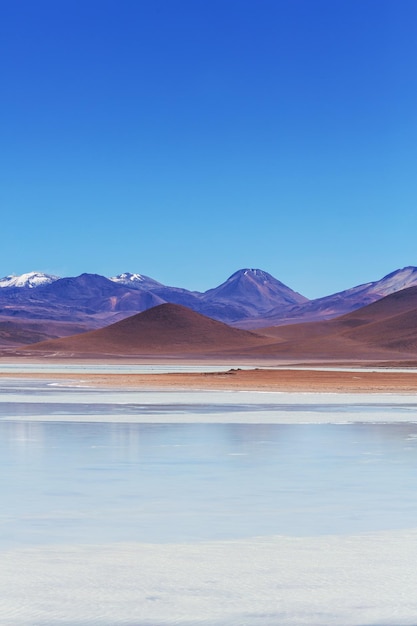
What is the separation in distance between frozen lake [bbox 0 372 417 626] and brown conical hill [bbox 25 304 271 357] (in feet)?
479

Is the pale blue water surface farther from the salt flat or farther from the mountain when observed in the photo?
the mountain

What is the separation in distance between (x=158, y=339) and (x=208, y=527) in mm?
176436

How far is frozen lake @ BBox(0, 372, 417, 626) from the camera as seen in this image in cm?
757

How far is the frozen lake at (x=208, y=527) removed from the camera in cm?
757

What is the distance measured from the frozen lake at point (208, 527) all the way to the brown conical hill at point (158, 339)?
479 feet

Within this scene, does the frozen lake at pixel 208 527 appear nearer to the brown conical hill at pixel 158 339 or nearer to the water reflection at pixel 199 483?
the water reflection at pixel 199 483

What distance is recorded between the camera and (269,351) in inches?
6270

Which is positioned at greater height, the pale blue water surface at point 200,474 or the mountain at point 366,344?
the mountain at point 366,344

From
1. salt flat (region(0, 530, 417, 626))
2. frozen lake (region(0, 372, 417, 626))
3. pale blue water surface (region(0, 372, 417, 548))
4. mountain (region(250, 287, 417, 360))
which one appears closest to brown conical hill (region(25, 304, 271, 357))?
mountain (region(250, 287, 417, 360))

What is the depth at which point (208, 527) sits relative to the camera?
10.7 meters

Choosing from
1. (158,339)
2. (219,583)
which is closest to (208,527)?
(219,583)

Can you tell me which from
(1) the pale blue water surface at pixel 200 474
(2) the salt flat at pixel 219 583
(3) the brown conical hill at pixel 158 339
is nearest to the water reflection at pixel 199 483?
(1) the pale blue water surface at pixel 200 474

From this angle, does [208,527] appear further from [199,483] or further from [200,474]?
[200,474]

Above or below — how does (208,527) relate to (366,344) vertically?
below
